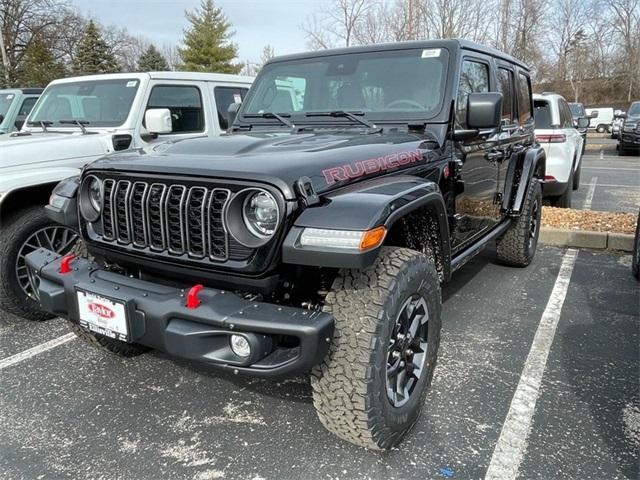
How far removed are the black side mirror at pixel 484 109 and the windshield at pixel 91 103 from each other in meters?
3.19

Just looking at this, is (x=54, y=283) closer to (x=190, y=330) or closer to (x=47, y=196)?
(x=190, y=330)

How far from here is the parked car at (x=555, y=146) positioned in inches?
290

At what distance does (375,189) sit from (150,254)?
42.5 inches

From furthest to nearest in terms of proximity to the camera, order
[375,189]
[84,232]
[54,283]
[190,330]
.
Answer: [84,232] < [54,283] < [375,189] < [190,330]

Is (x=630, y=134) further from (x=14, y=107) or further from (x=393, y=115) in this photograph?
(x=14, y=107)

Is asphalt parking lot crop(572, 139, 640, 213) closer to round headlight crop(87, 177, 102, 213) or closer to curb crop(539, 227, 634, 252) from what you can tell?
curb crop(539, 227, 634, 252)

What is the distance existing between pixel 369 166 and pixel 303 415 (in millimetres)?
1330

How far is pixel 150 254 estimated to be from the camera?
2.38 metres

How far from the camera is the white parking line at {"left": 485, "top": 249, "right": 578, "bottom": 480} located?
2.30 meters

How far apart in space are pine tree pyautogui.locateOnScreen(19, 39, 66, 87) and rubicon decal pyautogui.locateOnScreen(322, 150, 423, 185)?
2652 centimetres

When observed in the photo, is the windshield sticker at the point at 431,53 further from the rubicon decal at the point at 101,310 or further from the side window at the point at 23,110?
the side window at the point at 23,110

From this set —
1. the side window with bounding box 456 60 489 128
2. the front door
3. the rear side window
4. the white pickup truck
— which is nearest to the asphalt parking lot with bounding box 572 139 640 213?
the rear side window

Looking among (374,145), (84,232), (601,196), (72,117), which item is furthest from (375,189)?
(601,196)

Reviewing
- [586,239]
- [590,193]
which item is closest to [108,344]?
[586,239]
